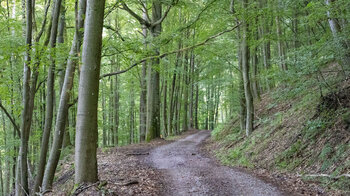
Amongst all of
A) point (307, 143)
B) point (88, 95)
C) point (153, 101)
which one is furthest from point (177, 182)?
point (153, 101)

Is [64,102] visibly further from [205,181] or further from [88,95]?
[205,181]

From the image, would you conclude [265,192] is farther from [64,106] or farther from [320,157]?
[64,106]

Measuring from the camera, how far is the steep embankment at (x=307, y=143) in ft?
18.7

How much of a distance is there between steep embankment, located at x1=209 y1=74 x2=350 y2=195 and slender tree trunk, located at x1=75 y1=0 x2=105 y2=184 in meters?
4.86

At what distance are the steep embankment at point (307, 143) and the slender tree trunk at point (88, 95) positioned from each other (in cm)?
486

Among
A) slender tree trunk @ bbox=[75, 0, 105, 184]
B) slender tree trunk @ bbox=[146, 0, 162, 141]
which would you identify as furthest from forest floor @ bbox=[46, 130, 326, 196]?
slender tree trunk @ bbox=[146, 0, 162, 141]

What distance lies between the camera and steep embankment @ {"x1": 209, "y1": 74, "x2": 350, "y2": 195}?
18.7 ft

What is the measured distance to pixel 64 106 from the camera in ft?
22.1

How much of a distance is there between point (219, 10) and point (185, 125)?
15.5 metres

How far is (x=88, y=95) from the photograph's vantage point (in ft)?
15.7

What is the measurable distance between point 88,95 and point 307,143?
6.35m

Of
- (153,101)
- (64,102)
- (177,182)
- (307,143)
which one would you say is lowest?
(177,182)

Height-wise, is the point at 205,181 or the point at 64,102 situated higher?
the point at 64,102

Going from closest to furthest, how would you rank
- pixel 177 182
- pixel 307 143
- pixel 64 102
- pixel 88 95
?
pixel 88 95 → pixel 177 182 → pixel 64 102 → pixel 307 143
